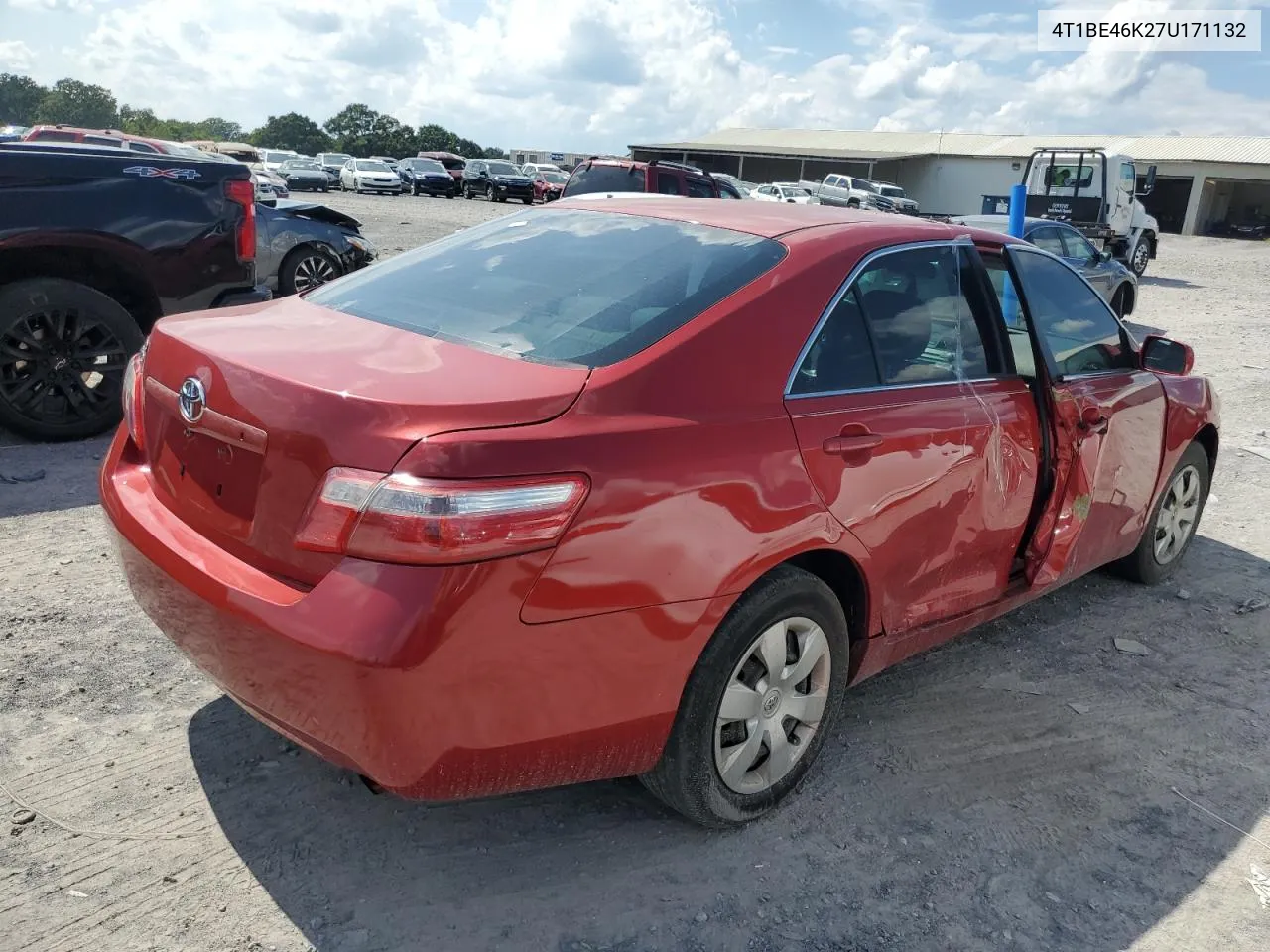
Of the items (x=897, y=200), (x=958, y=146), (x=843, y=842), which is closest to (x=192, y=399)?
(x=843, y=842)

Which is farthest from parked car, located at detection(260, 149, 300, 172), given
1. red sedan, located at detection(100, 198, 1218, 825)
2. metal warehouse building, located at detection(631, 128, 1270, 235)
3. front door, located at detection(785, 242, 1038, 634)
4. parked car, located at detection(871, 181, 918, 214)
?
front door, located at detection(785, 242, 1038, 634)

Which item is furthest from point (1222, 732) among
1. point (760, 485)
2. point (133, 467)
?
point (133, 467)

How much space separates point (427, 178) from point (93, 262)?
35.9 m

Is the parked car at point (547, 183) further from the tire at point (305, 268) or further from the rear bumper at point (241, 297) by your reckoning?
the rear bumper at point (241, 297)

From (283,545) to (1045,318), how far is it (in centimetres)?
289

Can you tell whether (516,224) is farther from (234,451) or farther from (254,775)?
(254,775)

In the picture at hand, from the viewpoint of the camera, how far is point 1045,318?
3779 millimetres

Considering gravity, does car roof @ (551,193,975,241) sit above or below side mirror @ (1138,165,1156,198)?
below

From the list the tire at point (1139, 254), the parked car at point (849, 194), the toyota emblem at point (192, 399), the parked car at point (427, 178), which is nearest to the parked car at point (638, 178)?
the tire at point (1139, 254)

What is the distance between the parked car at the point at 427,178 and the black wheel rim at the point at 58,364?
118 ft

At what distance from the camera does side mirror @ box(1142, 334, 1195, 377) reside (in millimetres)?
4164

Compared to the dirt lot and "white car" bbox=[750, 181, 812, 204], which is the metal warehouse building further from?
the dirt lot

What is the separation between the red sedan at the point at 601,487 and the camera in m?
2.10

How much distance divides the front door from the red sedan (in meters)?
0.01
